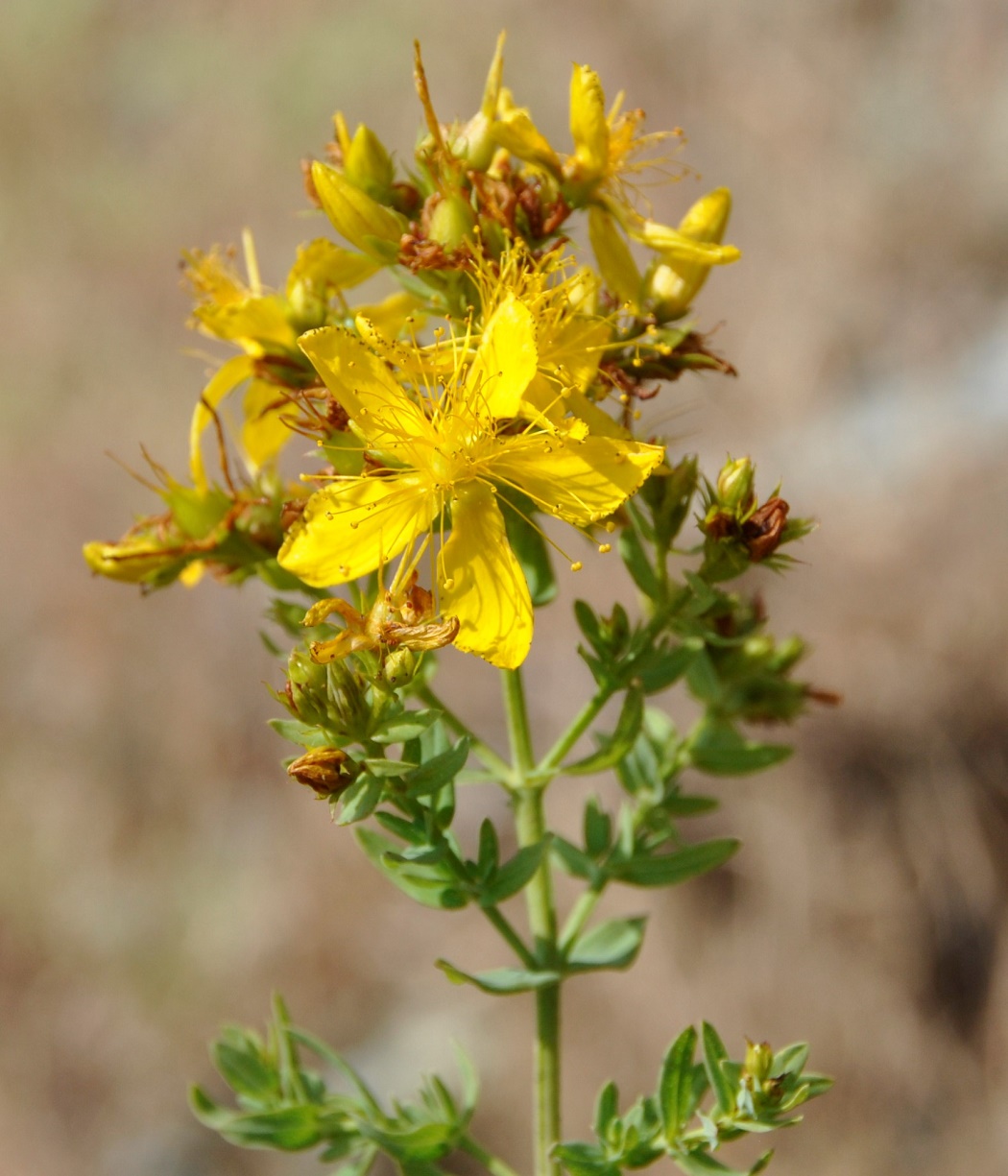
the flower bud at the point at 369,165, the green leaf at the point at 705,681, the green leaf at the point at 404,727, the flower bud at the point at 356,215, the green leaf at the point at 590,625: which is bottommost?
the green leaf at the point at 404,727

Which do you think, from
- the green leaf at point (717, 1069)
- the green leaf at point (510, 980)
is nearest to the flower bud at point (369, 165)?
the green leaf at point (510, 980)

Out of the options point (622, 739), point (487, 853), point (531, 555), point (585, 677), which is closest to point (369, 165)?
point (531, 555)

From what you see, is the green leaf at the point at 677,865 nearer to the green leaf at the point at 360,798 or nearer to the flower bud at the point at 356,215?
the green leaf at the point at 360,798

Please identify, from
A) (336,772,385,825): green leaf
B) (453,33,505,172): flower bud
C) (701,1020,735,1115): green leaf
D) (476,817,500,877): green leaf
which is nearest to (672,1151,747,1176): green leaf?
(701,1020,735,1115): green leaf

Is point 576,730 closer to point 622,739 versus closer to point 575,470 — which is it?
point 622,739

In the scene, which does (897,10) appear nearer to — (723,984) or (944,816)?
(944,816)

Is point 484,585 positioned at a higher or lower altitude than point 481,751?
higher

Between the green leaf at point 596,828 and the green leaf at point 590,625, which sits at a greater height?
the green leaf at point 590,625
